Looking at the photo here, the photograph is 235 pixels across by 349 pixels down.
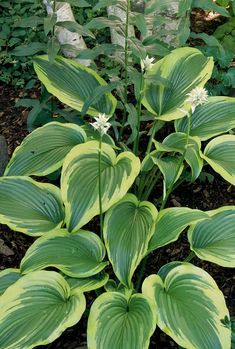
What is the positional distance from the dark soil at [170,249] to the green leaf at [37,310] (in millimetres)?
429

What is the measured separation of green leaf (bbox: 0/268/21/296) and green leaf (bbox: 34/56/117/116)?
3.30 feet

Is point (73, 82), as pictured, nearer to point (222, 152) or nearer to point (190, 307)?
point (222, 152)

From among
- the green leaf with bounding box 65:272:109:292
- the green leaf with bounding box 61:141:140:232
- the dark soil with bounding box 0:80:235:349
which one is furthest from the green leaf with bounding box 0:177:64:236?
the dark soil with bounding box 0:80:235:349

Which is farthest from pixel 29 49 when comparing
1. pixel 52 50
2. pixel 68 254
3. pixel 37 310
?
pixel 37 310

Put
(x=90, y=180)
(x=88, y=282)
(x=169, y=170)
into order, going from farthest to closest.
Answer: (x=169, y=170), (x=90, y=180), (x=88, y=282)

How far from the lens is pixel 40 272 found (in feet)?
7.80

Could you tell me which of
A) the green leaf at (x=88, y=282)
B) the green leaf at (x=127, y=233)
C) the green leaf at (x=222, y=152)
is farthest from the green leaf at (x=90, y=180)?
the green leaf at (x=222, y=152)

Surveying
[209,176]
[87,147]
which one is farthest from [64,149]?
[209,176]

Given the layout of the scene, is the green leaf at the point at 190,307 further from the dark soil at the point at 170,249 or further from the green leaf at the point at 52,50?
the green leaf at the point at 52,50

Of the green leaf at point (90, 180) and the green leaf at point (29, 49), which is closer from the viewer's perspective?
the green leaf at point (90, 180)

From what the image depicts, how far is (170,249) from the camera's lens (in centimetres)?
311

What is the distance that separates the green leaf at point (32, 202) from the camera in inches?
104

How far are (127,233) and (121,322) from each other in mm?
429

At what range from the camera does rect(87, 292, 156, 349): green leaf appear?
219 centimetres
